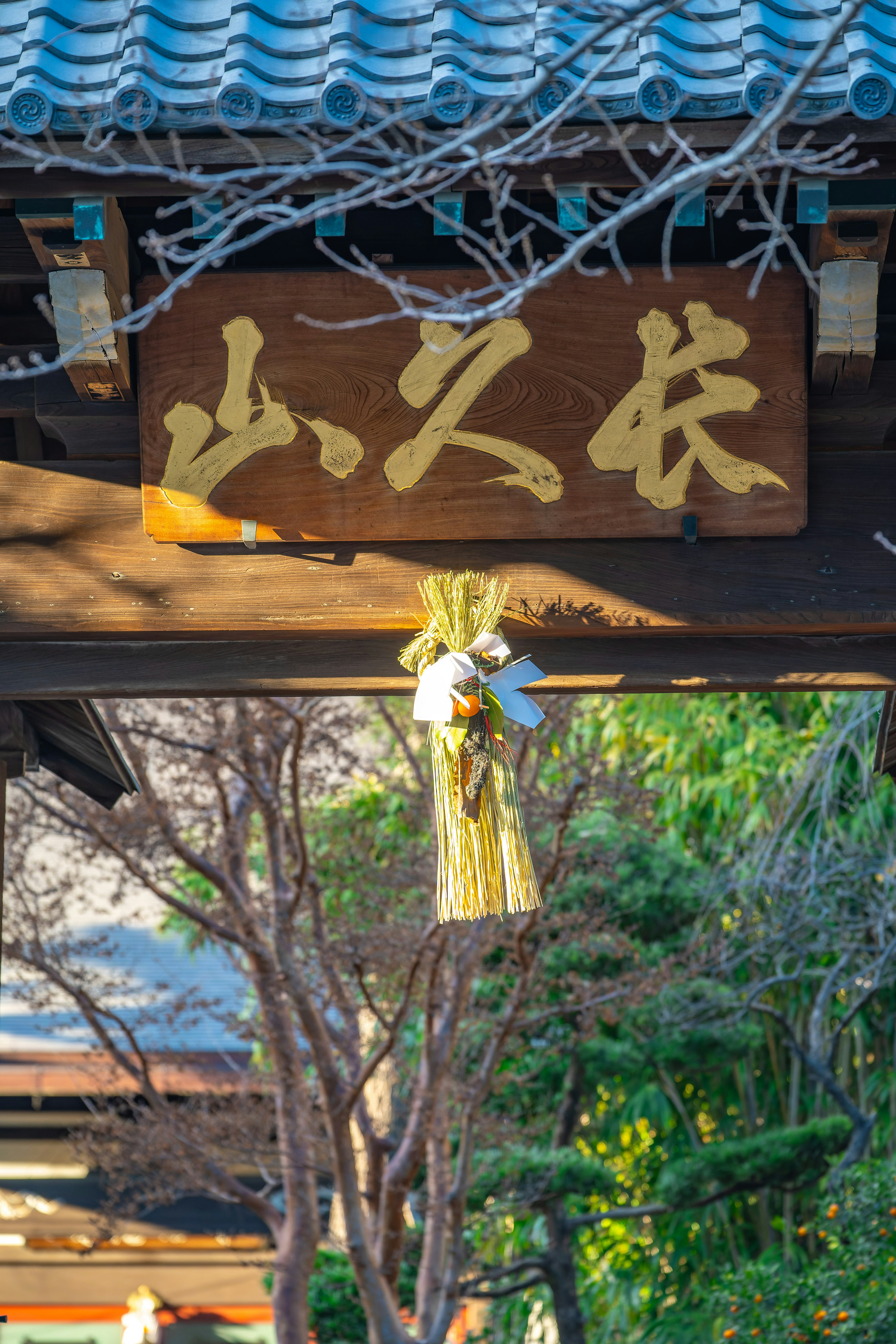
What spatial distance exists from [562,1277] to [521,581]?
529cm

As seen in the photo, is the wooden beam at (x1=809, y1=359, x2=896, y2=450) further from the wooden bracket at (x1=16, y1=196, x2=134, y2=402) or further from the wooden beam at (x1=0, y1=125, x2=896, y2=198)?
the wooden bracket at (x1=16, y1=196, x2=134, y2=402)

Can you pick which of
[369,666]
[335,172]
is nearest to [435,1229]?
[369,666]

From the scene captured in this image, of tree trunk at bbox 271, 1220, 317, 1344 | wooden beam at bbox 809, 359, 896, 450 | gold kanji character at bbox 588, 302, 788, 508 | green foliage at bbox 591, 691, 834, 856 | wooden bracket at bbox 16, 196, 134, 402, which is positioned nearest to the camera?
wooden bracket at bbox 16, 196, 134, 402

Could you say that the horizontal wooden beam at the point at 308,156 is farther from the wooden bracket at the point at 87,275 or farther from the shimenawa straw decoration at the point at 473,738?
the shimenawa straw decoration at the point at 473,738

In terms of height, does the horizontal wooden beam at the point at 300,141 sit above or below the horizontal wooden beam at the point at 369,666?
above

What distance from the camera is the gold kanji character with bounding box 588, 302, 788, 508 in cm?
260

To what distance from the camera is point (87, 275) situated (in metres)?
2.44

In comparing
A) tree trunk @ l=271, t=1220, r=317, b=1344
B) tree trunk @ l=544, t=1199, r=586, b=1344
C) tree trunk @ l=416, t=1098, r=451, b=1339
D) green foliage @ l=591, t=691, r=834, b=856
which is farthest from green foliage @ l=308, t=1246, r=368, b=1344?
green foliage @ l=591, t=691, r=834, b=856

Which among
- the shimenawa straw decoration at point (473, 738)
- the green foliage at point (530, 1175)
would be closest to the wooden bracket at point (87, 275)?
the shimenawa straw decoration at point (473, 738)

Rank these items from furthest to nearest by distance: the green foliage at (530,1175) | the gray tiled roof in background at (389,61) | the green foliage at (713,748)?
the green foliage at (713,748) < the green foliage at (530,1175) < the gray tiled roof in background at (389,61)

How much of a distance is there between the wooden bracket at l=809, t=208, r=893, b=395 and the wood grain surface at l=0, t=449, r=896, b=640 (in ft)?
0.87

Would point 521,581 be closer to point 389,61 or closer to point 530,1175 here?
point 389,61

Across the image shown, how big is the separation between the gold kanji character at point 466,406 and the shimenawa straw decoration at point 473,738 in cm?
24

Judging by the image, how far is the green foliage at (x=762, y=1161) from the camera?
255 inches
